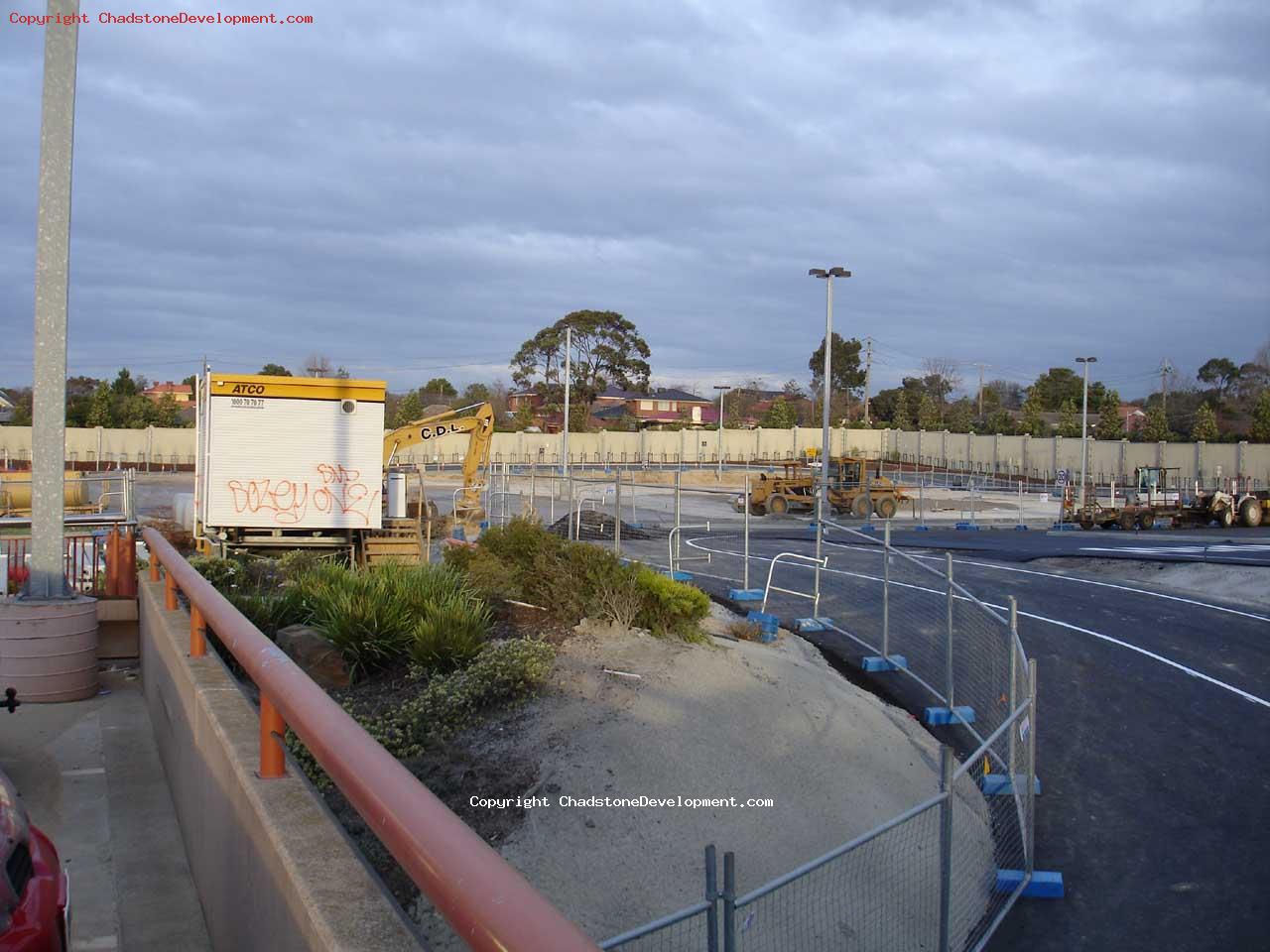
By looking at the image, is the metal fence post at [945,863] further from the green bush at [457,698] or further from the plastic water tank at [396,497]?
the plastic water tank at [396,497]

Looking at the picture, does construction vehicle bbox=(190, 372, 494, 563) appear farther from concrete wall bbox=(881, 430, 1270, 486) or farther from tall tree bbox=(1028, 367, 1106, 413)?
tall tree bbox=(1028, 367, 1106, 413)

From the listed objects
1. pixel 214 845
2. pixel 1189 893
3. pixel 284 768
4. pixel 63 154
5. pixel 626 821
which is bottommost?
pixel 1189 893

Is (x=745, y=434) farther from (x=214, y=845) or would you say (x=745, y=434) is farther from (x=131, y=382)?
(x=214, y=845)

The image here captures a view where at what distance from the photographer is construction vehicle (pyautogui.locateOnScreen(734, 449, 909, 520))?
42375mm

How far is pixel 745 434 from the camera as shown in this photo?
9044cm

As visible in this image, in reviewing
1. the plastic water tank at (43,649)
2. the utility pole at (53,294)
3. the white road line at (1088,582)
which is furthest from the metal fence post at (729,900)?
the white road line at (1088,582)

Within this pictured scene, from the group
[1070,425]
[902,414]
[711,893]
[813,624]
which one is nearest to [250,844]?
[711,893]

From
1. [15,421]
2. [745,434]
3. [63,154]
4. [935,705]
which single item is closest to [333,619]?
[63,154]

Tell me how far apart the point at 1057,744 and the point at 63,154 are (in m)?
10.4

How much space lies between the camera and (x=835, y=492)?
42.6 metres

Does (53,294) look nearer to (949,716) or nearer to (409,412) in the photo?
(949,716)

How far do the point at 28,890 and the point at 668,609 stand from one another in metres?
8.12

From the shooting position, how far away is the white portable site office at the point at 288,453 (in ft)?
64.1

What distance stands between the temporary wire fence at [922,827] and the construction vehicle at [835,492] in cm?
2291
